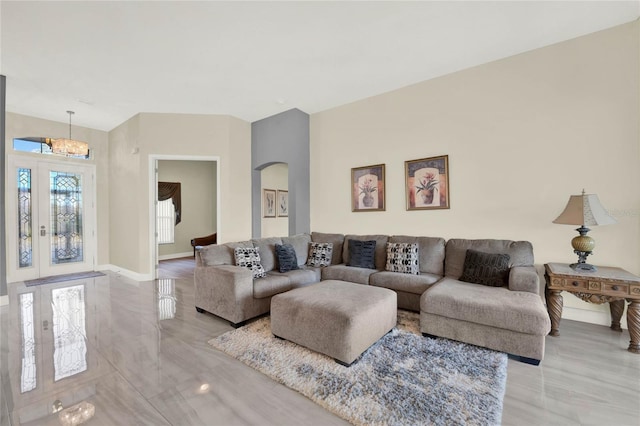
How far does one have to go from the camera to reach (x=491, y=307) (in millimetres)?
2275

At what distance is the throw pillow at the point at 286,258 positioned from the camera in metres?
3.60

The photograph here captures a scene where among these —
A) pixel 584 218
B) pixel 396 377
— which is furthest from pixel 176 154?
pixel 584 218

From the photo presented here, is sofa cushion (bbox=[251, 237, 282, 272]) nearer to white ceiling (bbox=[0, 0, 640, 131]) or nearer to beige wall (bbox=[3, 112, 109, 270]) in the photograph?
white ceiling (bbox=[0, 0, 640, 131])

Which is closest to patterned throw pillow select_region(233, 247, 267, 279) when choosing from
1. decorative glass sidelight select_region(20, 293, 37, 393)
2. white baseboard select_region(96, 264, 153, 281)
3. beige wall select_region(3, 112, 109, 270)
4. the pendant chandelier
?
decorative glass sidelight select_region(20, 293, 37, 393)

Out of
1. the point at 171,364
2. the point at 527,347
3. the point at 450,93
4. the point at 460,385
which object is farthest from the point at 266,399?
the point at 450,93

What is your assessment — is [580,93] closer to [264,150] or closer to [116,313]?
[264,150]

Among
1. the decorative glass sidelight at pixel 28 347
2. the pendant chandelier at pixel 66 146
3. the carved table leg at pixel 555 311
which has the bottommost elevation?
the decorative glass sidelight at pixel 28 347

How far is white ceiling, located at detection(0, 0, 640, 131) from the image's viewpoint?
2.51 m

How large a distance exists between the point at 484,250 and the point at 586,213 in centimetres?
96

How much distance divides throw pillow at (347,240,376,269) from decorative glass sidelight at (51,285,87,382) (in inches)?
117

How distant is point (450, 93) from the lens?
3.69 metres

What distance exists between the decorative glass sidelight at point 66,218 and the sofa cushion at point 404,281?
6.25m

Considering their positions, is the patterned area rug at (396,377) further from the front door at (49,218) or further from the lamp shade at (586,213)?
the front door at (49,218)

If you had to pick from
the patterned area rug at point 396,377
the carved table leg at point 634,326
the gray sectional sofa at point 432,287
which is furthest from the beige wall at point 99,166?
the carved table leg at point 634,326
